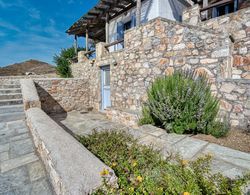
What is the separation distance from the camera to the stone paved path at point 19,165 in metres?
1.68

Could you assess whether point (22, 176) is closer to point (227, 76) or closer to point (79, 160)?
point (79, 160)

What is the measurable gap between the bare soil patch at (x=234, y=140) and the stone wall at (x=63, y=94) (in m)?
6.16

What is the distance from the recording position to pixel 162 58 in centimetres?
423

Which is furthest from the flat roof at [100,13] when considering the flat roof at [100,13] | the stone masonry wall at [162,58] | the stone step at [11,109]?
the stone step at [11,109]

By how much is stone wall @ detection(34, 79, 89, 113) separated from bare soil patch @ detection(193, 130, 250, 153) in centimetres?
616

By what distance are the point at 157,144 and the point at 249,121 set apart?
76.3 inches

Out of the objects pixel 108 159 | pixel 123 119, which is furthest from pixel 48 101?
pixel 108 159

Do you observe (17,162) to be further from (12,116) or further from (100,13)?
(100,13)

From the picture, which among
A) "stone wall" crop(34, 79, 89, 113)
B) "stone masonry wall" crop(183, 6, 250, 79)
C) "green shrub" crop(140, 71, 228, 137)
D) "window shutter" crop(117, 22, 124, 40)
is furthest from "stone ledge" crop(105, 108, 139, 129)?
"window shutter" crop(117, 22, 124, 40)

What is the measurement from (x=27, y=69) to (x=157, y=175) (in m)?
16.9

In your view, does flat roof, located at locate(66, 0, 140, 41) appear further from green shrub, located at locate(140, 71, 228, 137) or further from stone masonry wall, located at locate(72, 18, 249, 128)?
green shrub, located at locate(140, 71, 228, 137)

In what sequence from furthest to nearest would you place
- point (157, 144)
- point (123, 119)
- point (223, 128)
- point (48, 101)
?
point (48, 101)
point (123, 119)
point (223, 128)
point (157, 144)

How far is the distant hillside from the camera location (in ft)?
42.0

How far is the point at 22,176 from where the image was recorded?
1.88 metres
